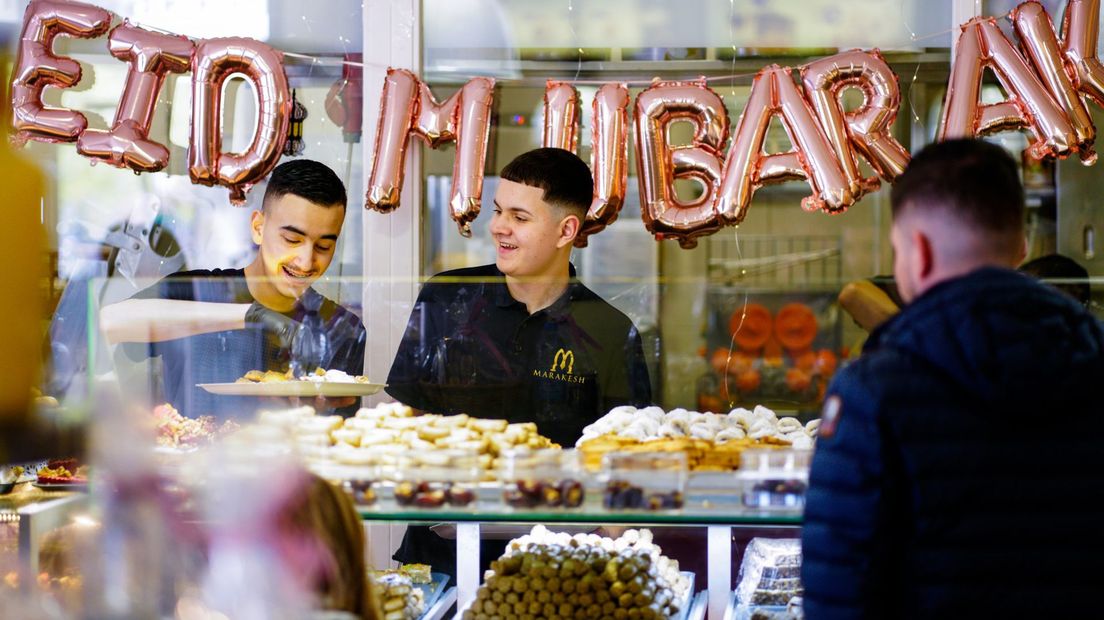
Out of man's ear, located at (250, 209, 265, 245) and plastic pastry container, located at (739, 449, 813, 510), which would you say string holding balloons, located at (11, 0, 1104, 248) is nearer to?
man's ear, located at (250, 209, 265, 245)

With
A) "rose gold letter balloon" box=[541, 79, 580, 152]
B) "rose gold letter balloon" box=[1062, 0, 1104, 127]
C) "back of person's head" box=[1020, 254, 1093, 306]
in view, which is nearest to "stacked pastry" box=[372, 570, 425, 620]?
"rose gold letter balloon" box=[541, 79, 580, 152]

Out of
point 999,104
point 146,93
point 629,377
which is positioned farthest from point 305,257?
point 999,104

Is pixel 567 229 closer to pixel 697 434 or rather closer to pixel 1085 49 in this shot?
pixel 697 434

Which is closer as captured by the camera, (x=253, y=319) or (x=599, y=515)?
(x=599, y=515)

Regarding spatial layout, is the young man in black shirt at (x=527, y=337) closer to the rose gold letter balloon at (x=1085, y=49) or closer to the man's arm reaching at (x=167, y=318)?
the man's arm reaching at (x=167, y=318)

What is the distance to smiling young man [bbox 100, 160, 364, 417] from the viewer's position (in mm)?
2959

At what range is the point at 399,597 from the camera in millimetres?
2635

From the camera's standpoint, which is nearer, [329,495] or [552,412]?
[329,495]

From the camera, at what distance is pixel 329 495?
1.70 metres

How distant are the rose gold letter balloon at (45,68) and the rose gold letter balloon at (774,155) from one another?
93.7 inches

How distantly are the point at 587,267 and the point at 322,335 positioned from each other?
2589mm

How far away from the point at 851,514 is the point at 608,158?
2535 mm

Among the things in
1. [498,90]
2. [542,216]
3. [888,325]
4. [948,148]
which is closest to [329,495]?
[888,325]

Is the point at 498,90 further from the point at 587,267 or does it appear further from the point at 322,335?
the point at 322,335
